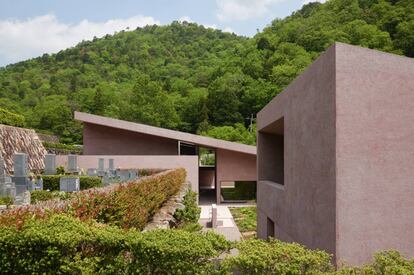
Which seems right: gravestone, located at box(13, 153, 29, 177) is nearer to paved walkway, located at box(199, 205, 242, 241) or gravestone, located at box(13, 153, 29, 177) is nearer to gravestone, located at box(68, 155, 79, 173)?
gravestone, located at box(68, 155, 79, 173)

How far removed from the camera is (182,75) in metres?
70.1

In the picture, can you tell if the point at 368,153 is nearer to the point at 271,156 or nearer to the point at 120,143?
the point at 271,156

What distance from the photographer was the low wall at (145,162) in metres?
24.6

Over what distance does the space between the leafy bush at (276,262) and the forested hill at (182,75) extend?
148 ft

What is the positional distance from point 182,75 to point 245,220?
51.2 m

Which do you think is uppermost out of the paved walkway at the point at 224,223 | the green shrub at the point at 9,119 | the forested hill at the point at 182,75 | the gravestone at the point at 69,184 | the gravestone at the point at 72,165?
the forested hill at the point at 182,75

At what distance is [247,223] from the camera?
21.2 m

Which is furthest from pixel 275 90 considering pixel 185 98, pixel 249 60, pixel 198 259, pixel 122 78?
pixel 198 259

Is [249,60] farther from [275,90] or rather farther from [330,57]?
[330,57]

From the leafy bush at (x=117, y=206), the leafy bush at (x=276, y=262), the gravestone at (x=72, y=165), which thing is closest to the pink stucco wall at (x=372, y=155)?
the leafy bush at (x=276, y=262)

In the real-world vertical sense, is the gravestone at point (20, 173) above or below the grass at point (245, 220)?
above

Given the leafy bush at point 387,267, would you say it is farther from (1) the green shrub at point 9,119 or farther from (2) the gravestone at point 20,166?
(1) the green shrub at point 9,119

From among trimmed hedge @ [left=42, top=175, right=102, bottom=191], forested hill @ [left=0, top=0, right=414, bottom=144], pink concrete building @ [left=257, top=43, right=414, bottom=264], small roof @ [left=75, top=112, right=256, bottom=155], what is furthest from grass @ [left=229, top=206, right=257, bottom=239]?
forested hill @ [left=0, top=0, right=414, bottom=144]

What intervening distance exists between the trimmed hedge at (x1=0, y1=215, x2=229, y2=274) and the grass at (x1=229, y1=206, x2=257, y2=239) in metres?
14.1
